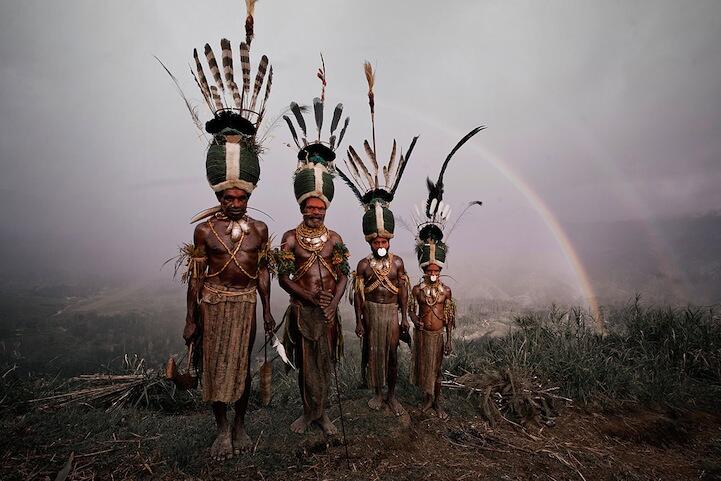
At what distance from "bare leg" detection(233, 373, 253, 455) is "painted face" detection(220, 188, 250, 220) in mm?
1629

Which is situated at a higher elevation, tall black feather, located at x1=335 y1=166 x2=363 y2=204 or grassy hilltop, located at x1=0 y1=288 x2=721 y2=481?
tall black feather, located at x1=335 y1=166 x2=363 y2=204

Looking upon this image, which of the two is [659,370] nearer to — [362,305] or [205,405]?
[362,305]

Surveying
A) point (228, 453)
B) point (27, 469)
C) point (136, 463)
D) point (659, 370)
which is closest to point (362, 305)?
point (228, 453)

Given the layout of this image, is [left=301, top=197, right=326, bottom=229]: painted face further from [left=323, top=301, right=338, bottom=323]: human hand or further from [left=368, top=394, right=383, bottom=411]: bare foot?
[left=368, top=394, right=383, bottom=411]: bare foot

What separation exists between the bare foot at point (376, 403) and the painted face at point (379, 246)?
1950mm

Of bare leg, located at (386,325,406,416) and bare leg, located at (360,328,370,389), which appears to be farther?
bare leg, located at (360,328,370,389)

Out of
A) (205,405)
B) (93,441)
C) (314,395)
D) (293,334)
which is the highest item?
(293,334)

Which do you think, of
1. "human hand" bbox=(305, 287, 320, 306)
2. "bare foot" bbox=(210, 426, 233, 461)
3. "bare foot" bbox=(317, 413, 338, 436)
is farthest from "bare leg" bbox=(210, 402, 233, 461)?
"human hand" bbox=(305, 287, 320, 306)

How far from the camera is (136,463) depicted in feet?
9.51

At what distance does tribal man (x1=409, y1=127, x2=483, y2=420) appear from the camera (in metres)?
4.61

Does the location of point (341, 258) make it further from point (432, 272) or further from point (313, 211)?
point (432, 272)

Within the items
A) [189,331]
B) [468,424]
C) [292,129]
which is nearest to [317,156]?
[292,129]

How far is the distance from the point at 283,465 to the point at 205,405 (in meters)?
2.74

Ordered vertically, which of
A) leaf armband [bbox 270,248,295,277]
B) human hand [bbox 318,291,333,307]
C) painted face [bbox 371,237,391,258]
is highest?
painted face [bbox 371,237,391,258]
